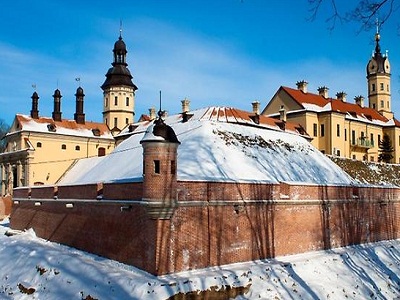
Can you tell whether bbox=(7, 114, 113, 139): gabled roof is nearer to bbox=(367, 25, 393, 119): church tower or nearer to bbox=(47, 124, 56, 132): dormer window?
bbox=(47, 124, 56, 132): dormer window

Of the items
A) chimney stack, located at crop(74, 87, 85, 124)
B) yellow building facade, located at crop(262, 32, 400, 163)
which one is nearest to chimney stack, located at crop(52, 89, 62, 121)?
chimney stack, located at crop(74, 87, 85, 124)

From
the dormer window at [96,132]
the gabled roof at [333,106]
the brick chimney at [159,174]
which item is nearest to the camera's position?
the brick chimney at [159,174]

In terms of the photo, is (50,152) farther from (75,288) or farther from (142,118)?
(75,288)

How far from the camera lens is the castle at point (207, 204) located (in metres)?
14.0

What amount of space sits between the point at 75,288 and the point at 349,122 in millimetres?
38894

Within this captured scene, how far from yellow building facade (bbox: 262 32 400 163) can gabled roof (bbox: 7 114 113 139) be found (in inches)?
683

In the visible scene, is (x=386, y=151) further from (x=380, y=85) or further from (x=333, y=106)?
→ (x=380, y=85)

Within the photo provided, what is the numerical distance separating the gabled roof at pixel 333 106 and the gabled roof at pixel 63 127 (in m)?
19.4

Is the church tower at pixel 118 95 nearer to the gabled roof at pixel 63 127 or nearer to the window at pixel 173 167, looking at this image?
the gabled roof at pixel 63 127

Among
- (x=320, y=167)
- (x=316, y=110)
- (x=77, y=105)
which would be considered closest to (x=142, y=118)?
(x=77, y=105)

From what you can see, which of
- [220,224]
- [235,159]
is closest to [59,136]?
[235,159]

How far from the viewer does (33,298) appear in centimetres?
1408

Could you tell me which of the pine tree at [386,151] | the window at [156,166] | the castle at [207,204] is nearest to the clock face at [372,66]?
the pine tree at [386,151]

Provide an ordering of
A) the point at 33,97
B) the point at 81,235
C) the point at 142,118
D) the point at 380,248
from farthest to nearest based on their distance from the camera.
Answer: the point at 142,118, the point at 33,97, the point at 380,248, the point at 81,235
